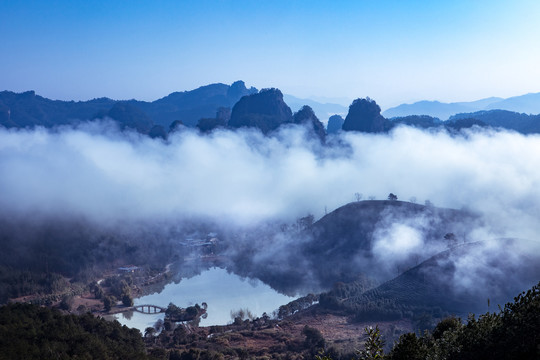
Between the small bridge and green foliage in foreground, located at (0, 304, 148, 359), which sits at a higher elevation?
green foliage in foreground, located at (0, 304, 148, 359)

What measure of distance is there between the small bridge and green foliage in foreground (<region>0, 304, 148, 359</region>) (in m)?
19.4

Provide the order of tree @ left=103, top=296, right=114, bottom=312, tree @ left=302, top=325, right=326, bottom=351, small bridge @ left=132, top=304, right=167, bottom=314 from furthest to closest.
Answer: tree @ left=103, top=296, right=114, bottom=312
small bridge @ left=132, top=304, right=167, bottom=314
tree @ left=302, top=325, right=326, bottom=351

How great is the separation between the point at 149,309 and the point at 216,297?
1032 cm

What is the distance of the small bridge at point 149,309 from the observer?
7081 cm

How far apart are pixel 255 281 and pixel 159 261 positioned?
23371mm

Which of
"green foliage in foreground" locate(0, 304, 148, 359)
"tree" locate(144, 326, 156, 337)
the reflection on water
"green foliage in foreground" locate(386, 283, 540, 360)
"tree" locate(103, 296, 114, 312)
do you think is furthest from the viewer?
"tree" locate(103, 296, 114, 312)

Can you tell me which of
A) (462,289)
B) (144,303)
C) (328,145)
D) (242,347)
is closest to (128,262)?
(144,303)

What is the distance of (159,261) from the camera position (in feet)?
323

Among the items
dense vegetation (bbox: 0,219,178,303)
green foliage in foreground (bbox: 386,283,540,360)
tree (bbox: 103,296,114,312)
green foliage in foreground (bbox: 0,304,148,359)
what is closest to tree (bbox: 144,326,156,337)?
green foliage in foreground (bbox: 0,304,148,359)

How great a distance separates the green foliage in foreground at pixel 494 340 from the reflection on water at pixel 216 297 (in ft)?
157

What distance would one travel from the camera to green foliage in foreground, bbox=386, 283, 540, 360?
17.5 m

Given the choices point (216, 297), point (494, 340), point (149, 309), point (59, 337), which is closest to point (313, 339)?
point (59, 337)

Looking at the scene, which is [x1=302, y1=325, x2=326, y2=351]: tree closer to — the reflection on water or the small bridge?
the reflection on water

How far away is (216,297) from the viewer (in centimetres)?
7700
